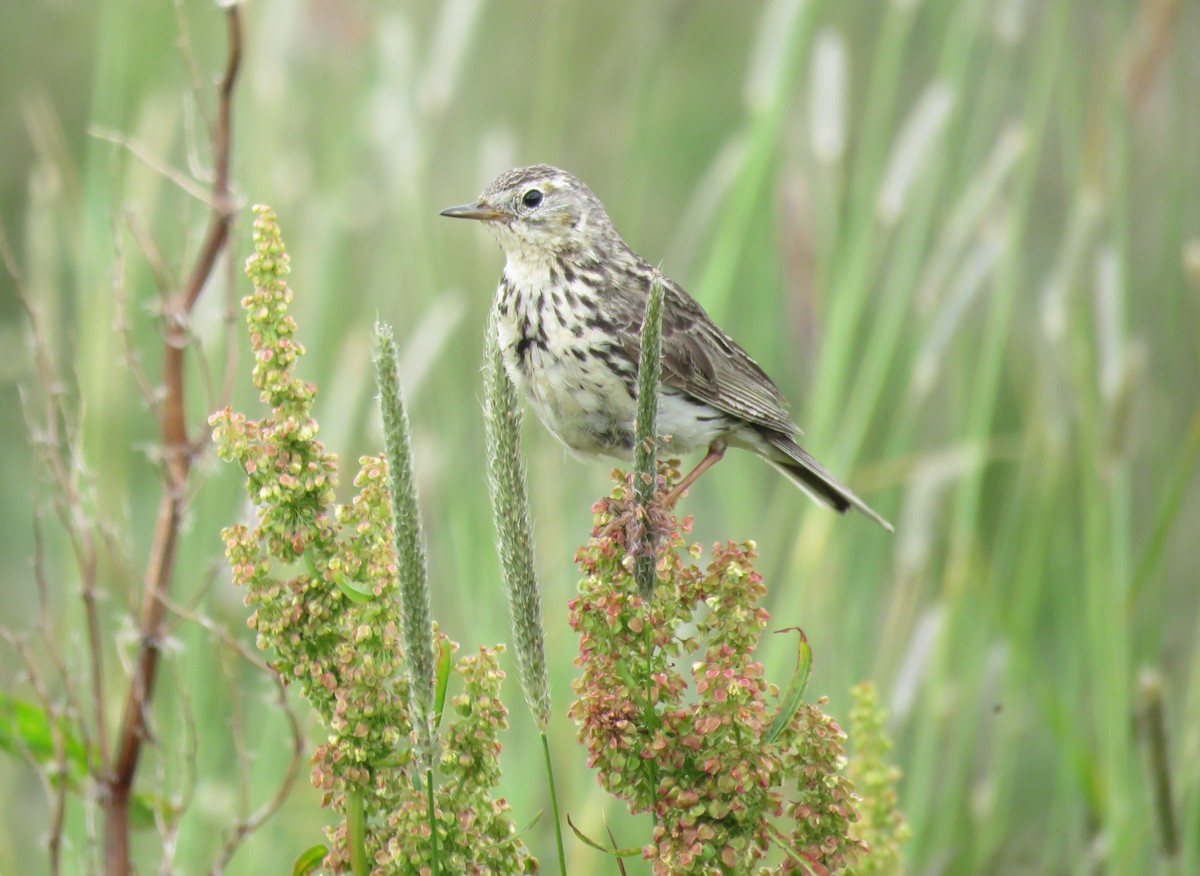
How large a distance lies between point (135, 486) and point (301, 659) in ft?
13.6

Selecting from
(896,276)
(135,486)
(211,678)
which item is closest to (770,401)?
(896,276)

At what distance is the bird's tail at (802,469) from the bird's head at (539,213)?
756 millimetres

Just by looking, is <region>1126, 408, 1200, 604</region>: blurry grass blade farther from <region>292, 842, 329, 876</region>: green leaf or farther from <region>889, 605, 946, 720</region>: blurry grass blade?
<region>292, 842, 329, 876</region>: green leaf

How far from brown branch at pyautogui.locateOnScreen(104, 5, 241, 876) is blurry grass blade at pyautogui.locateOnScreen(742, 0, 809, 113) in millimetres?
1694

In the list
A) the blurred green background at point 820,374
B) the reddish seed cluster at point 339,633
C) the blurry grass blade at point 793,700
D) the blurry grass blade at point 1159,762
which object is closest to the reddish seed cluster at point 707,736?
the blurry grass blade at point 793,700

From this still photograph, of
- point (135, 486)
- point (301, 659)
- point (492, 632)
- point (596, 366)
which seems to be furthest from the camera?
point (135, 486)

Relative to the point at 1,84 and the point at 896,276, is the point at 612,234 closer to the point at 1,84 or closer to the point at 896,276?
the point at 896,276

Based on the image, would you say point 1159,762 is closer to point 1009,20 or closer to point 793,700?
point 793,700

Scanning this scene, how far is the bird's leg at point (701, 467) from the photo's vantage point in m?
2.87

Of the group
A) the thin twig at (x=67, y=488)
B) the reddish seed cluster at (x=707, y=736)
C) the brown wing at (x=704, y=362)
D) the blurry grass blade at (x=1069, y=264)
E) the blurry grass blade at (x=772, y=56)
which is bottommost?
the reddish seed cluster at (x=707, y=736)

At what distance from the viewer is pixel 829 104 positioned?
4258mm

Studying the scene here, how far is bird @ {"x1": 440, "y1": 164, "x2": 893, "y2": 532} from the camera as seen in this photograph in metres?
3.78

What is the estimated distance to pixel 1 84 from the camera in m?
6.42

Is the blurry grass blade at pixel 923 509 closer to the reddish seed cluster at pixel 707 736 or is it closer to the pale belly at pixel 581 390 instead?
the pale belly at pixel 581 390
